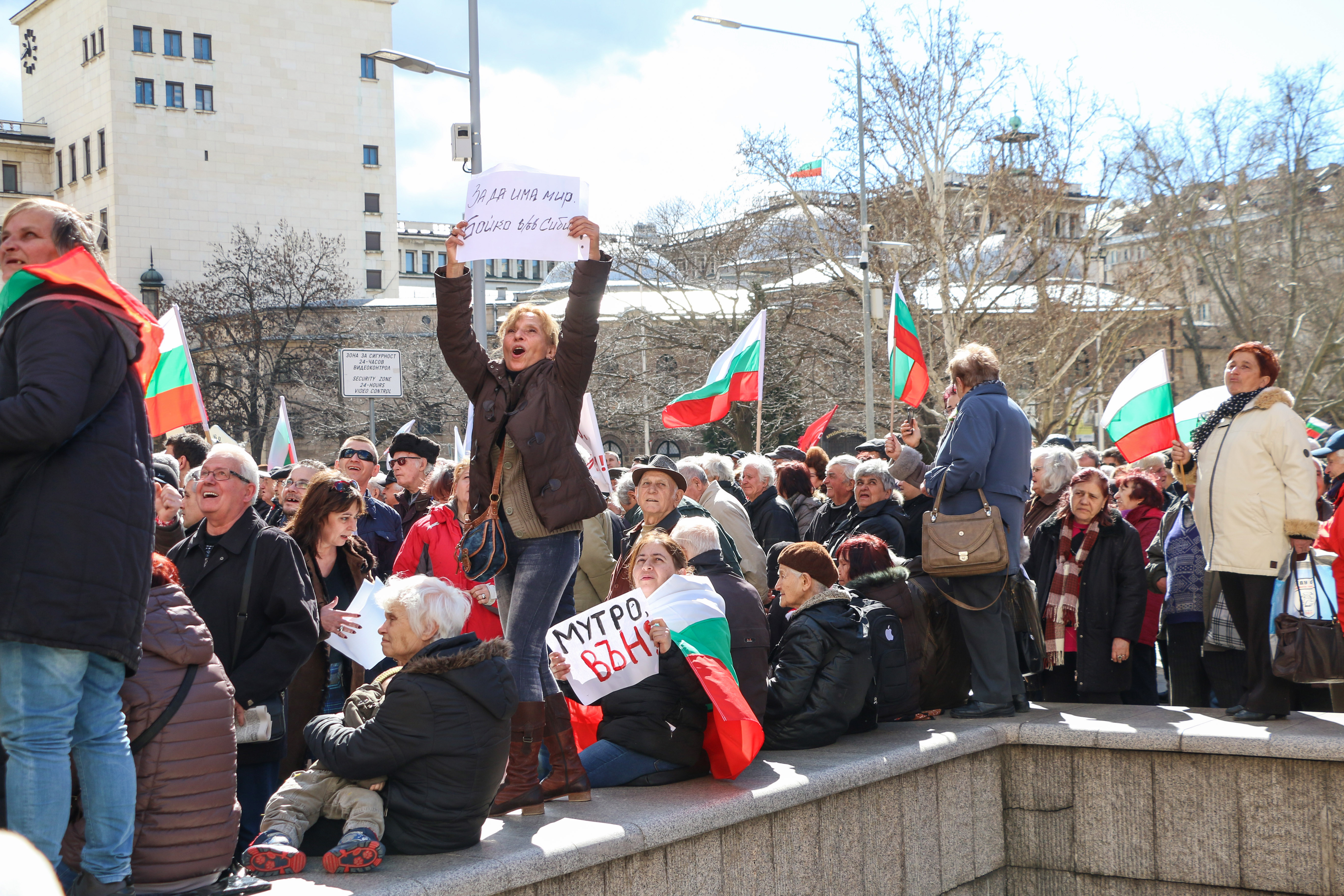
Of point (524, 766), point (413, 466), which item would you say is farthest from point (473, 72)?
point (524, 766)

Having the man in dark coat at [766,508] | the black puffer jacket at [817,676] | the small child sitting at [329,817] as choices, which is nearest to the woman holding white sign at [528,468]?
the small child sitting at [329,817]

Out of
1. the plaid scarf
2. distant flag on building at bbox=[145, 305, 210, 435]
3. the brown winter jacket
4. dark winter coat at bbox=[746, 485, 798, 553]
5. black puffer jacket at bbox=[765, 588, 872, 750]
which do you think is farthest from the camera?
distant flag on building at bbox=[145, 305, 210, 435]

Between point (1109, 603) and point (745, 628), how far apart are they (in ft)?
8.44

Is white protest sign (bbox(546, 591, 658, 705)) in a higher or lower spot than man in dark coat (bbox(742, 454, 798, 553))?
lower

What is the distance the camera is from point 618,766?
18.6 ft

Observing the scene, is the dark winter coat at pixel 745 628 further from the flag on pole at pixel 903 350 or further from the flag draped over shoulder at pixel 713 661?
the flag on pole at pixel 903 350

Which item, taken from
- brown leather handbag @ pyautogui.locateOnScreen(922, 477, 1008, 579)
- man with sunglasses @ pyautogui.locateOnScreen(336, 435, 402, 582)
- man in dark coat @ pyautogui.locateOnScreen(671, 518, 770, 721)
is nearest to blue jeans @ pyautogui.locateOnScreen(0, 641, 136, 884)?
man in dark coat @ pyautogui.locateOnScreen(671, 518, 770, 721)

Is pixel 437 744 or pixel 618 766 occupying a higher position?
pixel 437 744

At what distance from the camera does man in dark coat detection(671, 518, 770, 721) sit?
608 centimetres

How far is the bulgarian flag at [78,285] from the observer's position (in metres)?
3.62

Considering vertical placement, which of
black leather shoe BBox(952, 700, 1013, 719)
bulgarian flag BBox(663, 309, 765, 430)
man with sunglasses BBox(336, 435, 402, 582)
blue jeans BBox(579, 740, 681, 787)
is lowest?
black leather shoe BBox(952, 700, 1013, 719)

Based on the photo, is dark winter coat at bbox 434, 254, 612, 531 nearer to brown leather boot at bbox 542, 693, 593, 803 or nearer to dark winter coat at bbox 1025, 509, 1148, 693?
brown leather boot at bbox 542, 693, 593, 803

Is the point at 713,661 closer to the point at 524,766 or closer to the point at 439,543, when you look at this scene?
the point at 524,766

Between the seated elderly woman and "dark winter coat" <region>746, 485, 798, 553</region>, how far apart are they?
509 centimetres
